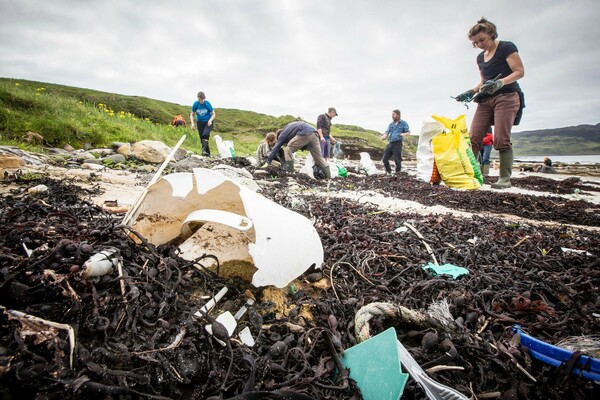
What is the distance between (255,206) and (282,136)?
680 cm

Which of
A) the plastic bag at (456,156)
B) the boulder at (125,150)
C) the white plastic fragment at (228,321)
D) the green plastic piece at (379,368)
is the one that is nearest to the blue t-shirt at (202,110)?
the boulder at (125,150)

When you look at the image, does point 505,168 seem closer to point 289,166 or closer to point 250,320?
point 289,166

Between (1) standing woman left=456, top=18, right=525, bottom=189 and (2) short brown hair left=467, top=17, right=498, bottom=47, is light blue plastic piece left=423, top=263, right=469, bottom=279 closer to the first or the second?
(1) standing woman left=456, top=18, right=525, bottom=189

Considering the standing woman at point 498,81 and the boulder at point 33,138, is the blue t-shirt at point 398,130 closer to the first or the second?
the standing woman at point 498,81

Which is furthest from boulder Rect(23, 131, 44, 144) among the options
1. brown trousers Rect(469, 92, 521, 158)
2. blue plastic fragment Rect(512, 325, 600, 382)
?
brown trousers Rect(469, 92, 521, 158)

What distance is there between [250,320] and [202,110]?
9.94m

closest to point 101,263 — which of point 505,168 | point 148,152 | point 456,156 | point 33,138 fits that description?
point 456,156

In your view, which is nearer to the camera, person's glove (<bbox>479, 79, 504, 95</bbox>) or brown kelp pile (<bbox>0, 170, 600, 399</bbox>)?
brown kelp pile (<bbox>0, 170, 600, 399</bbox>)

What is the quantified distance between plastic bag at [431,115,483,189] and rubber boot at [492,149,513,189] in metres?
0.40

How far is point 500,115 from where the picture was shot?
453 centimetres

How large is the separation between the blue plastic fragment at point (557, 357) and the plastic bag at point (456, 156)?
15.9 feet

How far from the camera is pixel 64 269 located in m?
1.05

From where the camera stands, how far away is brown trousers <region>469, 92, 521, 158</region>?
446cm

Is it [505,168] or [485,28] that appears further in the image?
[505,168]
